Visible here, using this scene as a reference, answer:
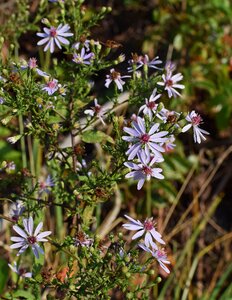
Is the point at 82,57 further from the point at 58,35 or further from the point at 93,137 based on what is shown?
the point at 93,137

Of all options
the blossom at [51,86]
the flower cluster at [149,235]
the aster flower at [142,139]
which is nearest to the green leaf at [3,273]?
the flower cluster at [149,235]

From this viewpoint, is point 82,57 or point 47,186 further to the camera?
point 47,186

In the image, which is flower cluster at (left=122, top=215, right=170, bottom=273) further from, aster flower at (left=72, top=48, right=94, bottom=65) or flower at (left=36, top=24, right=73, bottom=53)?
flower at (left=36, top=24, right=73, bottom=53)

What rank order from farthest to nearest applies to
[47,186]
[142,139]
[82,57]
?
[47,186] → [82,57] → [142,139]

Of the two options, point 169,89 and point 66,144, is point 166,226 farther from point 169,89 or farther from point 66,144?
point 169,89

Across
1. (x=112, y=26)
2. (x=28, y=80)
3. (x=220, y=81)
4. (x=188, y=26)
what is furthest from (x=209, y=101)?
(x=28, y=80)

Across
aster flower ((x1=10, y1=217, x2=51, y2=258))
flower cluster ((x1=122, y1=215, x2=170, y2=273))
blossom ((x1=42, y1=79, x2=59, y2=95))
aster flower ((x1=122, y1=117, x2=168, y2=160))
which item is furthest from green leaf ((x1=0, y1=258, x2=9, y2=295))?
aster flower ((x1=122, y1=117, x2=168, y2=160))

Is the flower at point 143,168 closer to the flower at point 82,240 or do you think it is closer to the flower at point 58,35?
the flower at point 82,240

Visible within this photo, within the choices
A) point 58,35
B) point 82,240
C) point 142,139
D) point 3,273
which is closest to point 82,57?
point 58,35
